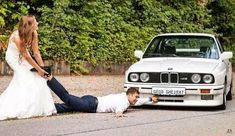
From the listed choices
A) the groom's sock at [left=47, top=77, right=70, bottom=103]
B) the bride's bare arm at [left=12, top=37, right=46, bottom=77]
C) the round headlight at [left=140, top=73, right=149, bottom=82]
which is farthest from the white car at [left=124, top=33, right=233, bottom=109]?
the bride's bare arm at [left=12, top=37, right=46, bottom=77]

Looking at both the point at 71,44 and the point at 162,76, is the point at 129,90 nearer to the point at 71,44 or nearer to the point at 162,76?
the point at 162,76

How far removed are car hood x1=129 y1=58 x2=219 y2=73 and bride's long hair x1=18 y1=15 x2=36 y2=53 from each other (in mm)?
2391

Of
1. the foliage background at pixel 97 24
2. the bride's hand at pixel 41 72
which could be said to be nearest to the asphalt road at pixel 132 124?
the bride's hand at pixel 41 72

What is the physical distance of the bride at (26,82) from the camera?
936 cm

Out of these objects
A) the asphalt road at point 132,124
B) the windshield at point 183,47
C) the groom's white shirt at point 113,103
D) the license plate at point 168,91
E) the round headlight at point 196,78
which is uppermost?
the windshield at point 183,47

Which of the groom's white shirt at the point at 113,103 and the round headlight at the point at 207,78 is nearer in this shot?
the groom's white shirt at the point at 113,103

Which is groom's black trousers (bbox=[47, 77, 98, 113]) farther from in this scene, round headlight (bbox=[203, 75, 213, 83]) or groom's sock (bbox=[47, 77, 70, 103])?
round headlight (bbox=[203, 75, 213, 83])

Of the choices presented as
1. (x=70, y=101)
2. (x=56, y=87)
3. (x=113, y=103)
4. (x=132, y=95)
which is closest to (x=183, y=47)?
(x=132, y=95)

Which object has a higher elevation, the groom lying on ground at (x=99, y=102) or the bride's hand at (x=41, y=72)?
the bride's hand at (x=41, y=72)

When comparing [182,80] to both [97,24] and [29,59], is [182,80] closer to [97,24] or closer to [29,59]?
[29,59]

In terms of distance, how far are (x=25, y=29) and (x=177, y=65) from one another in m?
3.24

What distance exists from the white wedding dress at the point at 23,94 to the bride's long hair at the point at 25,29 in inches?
4.4

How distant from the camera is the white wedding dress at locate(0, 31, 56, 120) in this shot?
927 cm

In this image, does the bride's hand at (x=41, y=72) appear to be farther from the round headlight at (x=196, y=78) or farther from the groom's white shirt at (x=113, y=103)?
the round headlight at (x=196, y=78)
